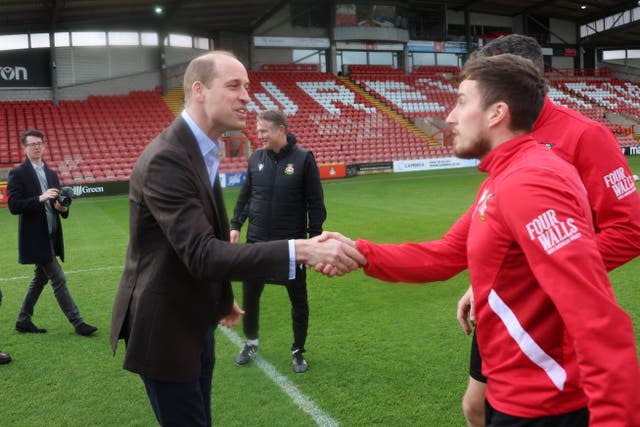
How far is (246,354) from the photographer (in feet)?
17.7

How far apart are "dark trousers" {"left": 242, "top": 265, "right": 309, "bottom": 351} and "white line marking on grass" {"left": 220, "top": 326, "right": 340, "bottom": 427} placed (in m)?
0.27

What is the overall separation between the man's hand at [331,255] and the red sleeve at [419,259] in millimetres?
55

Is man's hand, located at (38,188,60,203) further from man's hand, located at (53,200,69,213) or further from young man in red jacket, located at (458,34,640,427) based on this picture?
young man in red jacket, located at (458,34,640,427)

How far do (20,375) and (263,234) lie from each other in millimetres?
2636

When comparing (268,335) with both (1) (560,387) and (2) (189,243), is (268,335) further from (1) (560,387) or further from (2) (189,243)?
(1) (560,387)

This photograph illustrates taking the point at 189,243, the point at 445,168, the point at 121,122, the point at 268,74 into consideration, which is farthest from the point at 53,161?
the point at 189,243

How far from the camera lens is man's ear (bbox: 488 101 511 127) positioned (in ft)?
6.80

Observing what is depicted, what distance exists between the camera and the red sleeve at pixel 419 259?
2.65 meters

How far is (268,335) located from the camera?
6.13 meters

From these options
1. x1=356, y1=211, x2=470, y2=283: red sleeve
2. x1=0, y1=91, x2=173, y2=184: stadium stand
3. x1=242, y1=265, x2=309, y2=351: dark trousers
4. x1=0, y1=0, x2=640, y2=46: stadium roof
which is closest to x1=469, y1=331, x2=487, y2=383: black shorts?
x1=356, y1=211, x2=470, y2=283: red sleeve

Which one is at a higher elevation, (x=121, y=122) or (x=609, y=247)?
(x=121, y=122)

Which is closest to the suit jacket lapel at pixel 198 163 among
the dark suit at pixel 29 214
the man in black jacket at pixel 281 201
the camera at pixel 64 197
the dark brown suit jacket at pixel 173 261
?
the dark brown suit jacket at pixel 173 261

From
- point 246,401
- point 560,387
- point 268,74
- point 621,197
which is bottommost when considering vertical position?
point 246,401

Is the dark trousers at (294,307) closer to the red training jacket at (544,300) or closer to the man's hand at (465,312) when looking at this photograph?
the man's hand at (465,312)
